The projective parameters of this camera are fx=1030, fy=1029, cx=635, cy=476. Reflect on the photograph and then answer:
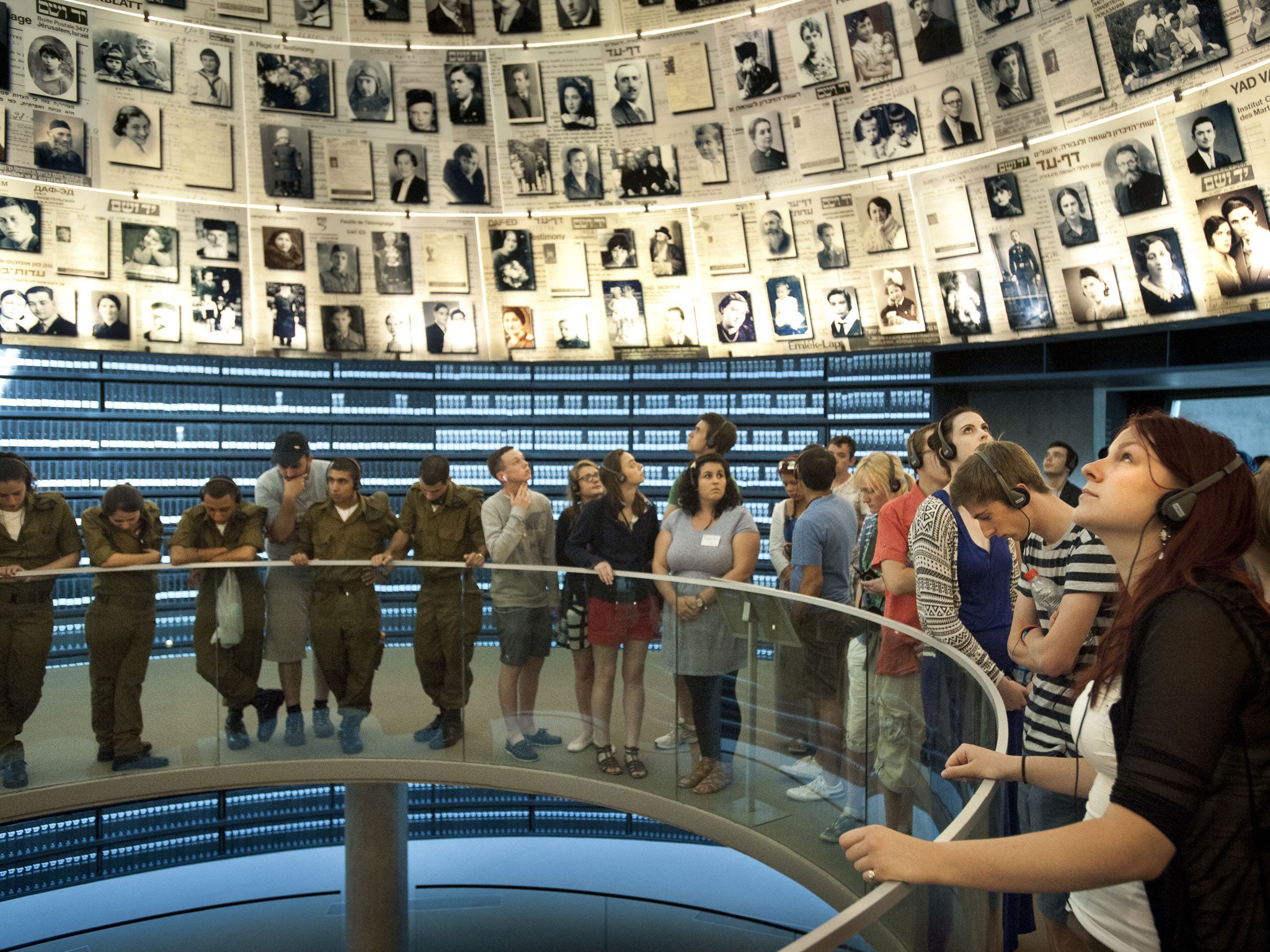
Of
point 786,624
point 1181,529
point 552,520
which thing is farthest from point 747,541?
point 1181,529

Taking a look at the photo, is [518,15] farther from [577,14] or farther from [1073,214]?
[1073,214]

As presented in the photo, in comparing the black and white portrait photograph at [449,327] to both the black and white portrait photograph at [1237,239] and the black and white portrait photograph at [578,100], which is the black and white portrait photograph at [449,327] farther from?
the black and white portrait photograph at [1237,239]

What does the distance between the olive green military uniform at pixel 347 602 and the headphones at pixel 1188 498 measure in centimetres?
452

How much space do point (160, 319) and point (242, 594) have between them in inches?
A: 168

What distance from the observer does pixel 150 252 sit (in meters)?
8.52

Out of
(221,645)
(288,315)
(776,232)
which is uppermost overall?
(776,232)

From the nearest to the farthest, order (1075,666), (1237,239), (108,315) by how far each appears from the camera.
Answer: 1. (1075,666)
2. (1237,239)
3. (108,315)

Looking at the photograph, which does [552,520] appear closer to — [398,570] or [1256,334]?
[398,570]

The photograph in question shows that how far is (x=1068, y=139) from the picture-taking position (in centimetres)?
692

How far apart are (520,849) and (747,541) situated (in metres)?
5.98

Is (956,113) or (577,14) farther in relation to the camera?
(577,14)

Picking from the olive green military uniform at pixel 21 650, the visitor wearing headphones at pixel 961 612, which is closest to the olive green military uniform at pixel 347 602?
the olive green military uniform at pixel 21 650

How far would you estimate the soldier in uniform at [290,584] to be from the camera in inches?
208

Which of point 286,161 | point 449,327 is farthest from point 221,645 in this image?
point 286,161
